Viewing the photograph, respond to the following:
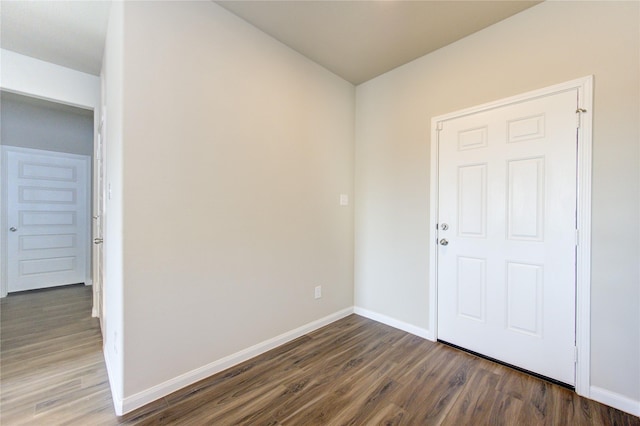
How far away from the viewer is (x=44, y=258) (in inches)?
162

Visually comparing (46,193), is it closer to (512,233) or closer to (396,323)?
(396,323)

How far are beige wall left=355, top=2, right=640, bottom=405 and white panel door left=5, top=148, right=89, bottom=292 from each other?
4.63 meters

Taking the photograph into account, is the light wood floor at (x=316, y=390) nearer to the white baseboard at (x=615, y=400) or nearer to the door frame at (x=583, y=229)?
the white baseboard at (x=615, y=400)

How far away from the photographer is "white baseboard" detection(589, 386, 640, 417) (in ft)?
5.20

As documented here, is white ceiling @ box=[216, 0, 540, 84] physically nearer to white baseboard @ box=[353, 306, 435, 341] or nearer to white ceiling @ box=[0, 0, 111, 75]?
white ceiling @ box=[0, 0, 111, 75]

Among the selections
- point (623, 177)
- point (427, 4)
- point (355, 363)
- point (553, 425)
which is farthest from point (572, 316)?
point (427, 4)

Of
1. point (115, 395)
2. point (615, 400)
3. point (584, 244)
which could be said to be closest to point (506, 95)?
point (584, 244)

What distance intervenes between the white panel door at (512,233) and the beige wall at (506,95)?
147mm

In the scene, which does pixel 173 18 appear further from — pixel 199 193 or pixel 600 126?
pixel 600 126

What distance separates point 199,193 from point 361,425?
1.79 m

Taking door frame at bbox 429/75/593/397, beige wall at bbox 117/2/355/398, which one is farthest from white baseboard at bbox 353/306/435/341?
door frame at bbox 429/75/593/397

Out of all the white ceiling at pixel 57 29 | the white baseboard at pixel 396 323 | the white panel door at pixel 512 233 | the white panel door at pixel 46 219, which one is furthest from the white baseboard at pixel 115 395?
the white panel door at pixel 46 219

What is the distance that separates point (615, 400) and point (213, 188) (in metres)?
2.97

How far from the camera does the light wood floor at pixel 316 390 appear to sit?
1.56 meters
